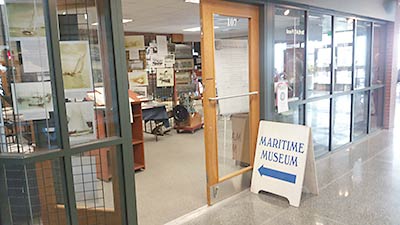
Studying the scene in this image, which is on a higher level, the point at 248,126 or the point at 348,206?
the point at 248,126

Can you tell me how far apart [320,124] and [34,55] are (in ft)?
14.1

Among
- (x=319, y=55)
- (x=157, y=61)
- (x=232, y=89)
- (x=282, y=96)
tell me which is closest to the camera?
(x=232, y=89)

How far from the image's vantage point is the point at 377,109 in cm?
658

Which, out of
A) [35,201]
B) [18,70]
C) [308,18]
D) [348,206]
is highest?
[308,18]

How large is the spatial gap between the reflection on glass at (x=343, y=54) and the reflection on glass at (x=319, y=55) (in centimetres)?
24

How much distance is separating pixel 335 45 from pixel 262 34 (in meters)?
2.09

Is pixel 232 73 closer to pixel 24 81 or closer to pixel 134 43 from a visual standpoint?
pixel 24 81

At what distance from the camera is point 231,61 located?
11.8 ft

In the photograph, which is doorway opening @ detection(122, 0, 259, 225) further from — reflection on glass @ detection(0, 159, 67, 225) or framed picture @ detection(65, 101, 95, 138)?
framed picture @ detection(65, 101, 95, 138)

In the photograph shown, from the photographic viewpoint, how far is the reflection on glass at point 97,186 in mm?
2420

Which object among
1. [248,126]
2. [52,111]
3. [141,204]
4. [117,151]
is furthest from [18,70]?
[248,126]

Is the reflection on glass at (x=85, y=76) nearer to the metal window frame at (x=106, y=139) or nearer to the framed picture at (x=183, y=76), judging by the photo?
the metal window frame at (x=106, y=139)

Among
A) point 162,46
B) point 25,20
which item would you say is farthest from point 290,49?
point 162,46

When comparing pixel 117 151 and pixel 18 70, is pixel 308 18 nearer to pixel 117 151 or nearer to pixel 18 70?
pixel 117 151
